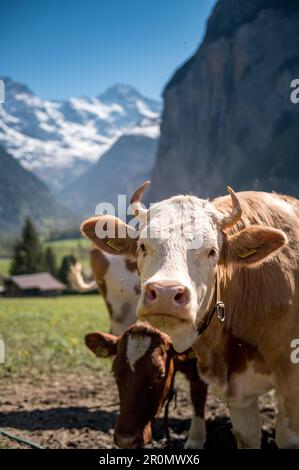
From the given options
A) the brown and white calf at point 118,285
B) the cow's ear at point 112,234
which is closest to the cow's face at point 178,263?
the cow's ear at point 112,234

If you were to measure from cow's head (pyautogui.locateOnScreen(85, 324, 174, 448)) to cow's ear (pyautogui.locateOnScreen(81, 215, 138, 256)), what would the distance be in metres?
1.50

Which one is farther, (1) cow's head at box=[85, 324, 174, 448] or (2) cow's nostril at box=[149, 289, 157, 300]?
(1) cow's head at box=[85, 324, 174, 448]

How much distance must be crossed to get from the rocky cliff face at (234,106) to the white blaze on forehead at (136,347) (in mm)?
88822

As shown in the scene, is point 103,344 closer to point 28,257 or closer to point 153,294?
point 153,294

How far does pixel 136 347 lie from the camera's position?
581cm

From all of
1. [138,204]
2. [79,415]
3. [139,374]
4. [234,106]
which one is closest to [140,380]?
[139,374]

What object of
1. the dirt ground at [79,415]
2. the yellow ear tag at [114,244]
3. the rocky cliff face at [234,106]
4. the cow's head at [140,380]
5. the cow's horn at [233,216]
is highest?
the rocky cliff face at [234,106]

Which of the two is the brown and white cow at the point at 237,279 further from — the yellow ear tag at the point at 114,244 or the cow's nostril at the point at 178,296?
the cow's nostril at the point at 178,296

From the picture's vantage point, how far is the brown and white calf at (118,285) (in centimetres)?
930

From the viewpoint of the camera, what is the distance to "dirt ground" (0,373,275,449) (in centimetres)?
676

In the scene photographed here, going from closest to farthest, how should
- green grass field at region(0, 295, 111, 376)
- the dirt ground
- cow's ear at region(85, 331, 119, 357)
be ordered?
cow's ear at region(85, 331, 119, 357) → the dirt ground → green grass field at region(0, 295, 111, 376)

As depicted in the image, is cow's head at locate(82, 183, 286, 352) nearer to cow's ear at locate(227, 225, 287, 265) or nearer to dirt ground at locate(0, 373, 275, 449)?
cow's ear at locate(227, 225, 287, 265)

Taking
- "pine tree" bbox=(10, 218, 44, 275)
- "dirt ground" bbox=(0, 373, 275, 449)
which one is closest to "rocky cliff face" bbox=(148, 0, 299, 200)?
"pine tree" bbox=(10, 218, 44, 275)

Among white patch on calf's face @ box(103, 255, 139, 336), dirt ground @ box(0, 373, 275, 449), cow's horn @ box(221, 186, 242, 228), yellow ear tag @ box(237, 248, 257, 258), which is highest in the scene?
cow's horn @ box(221, 186, 242, 228)
